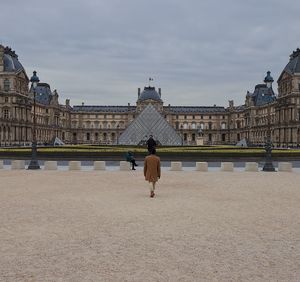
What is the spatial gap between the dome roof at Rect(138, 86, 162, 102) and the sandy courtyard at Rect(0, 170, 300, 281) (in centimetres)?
11196

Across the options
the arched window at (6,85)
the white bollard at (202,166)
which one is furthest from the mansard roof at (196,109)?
the white bollard at (202,166)

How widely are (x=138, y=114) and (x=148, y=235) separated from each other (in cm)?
8815

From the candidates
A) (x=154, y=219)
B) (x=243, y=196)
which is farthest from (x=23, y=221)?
(x=243, y=196)

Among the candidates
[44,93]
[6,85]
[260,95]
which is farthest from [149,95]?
[6,85]

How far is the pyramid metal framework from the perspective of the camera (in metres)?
53.1

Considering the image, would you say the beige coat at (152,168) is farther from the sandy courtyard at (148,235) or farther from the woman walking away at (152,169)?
the sandy courtyard at (148,235)

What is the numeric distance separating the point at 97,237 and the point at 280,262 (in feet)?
10.9

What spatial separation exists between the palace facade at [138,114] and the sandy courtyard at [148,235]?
41.6 metres

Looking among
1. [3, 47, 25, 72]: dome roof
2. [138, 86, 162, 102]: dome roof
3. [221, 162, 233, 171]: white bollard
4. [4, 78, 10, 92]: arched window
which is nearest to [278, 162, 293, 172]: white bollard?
[221, 162, 233, 171]: white bollard

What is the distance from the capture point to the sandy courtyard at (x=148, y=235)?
20.2ft

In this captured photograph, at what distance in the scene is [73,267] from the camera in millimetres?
6293

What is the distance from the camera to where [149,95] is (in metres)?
127

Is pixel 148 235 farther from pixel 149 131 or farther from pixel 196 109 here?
pixel 196 109

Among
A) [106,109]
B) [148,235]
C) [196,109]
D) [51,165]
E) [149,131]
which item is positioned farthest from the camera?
[196,109]
